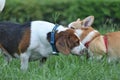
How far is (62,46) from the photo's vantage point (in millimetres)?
7906

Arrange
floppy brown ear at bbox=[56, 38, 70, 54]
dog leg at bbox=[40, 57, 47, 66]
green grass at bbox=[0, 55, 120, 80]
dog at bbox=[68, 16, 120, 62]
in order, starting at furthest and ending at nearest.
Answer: dog at bbox=[68, 16, 120, 62]
dog leg at bbox=[40, 57, 47, 66]
floppy brown ear at bbox=[56, 38, 70, 54]
green grass at bbox=[0, 55, 120, 80]

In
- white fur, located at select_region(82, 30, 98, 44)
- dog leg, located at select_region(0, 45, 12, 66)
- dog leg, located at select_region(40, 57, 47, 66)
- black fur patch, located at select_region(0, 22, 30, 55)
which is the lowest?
dog leg, located at select_region(40, 57, 47, 66)

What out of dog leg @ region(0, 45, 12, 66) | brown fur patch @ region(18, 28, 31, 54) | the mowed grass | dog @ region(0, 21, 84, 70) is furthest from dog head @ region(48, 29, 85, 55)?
dog leg @ region(0, 45, 12, 66)

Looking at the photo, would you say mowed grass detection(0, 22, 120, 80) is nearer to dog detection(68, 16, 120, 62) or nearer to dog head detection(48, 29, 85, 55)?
dog head detection(48, 29, 85, 55)

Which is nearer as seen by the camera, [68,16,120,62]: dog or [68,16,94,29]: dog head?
[68,16,120,62]: dog

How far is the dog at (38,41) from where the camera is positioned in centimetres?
796

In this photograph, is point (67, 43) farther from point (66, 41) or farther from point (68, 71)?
point (68, 71)

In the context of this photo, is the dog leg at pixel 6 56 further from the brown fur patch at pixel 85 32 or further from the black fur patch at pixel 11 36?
the brown fur patch at pixel 85 32

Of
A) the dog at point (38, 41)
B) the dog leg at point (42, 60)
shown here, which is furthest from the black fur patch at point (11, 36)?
the dog leg at point (42, 60)

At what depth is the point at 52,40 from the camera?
26.1 ft

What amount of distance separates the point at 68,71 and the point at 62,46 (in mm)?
463

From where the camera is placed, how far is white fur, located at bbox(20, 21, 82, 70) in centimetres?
802

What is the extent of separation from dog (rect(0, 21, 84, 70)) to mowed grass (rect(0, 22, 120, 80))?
190 millimetres

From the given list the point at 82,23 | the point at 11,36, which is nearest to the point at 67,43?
the point at 11,36
